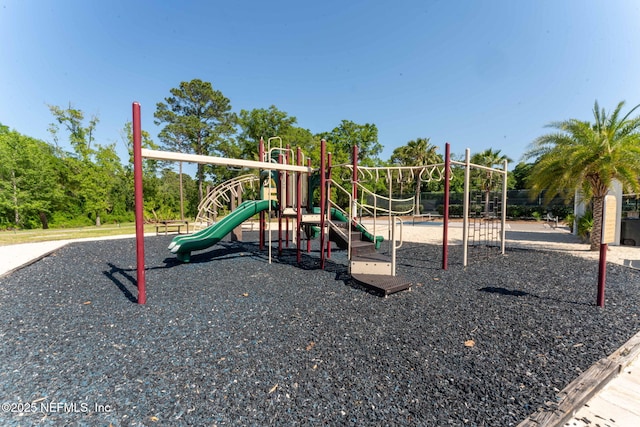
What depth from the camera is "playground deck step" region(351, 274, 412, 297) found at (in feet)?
15.6

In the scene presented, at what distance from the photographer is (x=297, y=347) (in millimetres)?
3043

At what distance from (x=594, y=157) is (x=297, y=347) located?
10.7 metres

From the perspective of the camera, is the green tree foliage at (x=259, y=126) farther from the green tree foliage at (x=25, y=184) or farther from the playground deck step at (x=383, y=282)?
the playground deck step at (x=383, y=282)

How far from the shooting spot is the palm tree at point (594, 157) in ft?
27.8

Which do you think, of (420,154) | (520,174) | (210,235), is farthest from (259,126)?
(520,174)

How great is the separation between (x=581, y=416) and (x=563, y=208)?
29.4m

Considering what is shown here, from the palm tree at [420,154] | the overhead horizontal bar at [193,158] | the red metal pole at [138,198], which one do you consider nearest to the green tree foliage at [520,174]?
the palm tree at [420,154]

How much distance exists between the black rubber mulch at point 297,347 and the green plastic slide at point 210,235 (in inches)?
53.3

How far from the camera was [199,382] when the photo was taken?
2453 millimetres

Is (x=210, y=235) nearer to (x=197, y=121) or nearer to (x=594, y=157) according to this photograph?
(x=594, y=157)

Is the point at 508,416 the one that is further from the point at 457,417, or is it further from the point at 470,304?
the point at 470,304

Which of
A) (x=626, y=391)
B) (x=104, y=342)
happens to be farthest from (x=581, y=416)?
(x=104, y=342)

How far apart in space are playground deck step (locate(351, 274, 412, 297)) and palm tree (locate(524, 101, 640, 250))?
279 inches

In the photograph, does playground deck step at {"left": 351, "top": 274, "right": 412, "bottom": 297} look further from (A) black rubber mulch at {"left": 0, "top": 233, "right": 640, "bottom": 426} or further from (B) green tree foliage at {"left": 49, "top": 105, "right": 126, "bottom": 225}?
(B) green tree foliage at {"left": 49, "top": 105, "right": 126, "bottom": 225}
